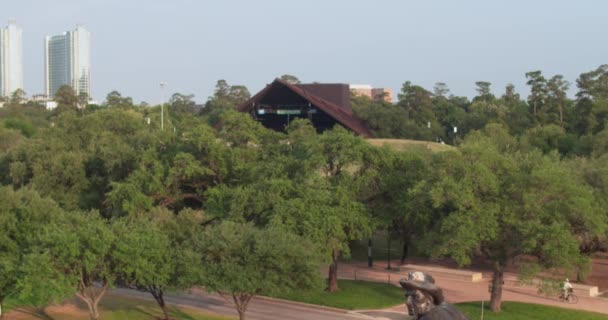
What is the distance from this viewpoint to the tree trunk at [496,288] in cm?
3322

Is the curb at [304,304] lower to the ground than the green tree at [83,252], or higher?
lower

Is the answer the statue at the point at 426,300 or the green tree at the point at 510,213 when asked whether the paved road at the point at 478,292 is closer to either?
the green tree at the point at 510,213

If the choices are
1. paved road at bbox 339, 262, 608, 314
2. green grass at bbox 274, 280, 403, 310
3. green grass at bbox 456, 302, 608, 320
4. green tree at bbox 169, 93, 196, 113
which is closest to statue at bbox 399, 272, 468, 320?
green grass at bbox 456, 302, 608, 320

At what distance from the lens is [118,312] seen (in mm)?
34594

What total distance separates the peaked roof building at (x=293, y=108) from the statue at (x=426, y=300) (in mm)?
83315

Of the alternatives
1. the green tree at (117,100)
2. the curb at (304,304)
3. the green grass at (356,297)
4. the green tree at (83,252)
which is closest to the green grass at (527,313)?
the green grass at (356,297)

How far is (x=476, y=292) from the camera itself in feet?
126

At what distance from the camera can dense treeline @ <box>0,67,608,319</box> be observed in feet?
96.7

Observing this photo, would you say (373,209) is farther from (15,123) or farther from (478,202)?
(15,123)

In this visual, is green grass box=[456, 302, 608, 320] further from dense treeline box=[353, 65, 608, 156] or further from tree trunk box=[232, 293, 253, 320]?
dense treeline box=[353, 65, 608, 156]

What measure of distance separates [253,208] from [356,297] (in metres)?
6.31

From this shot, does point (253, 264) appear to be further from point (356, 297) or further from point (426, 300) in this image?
point (426, 300)

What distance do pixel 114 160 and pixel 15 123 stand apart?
5300 centimetres

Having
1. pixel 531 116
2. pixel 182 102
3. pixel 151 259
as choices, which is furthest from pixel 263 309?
pixel 182 102
